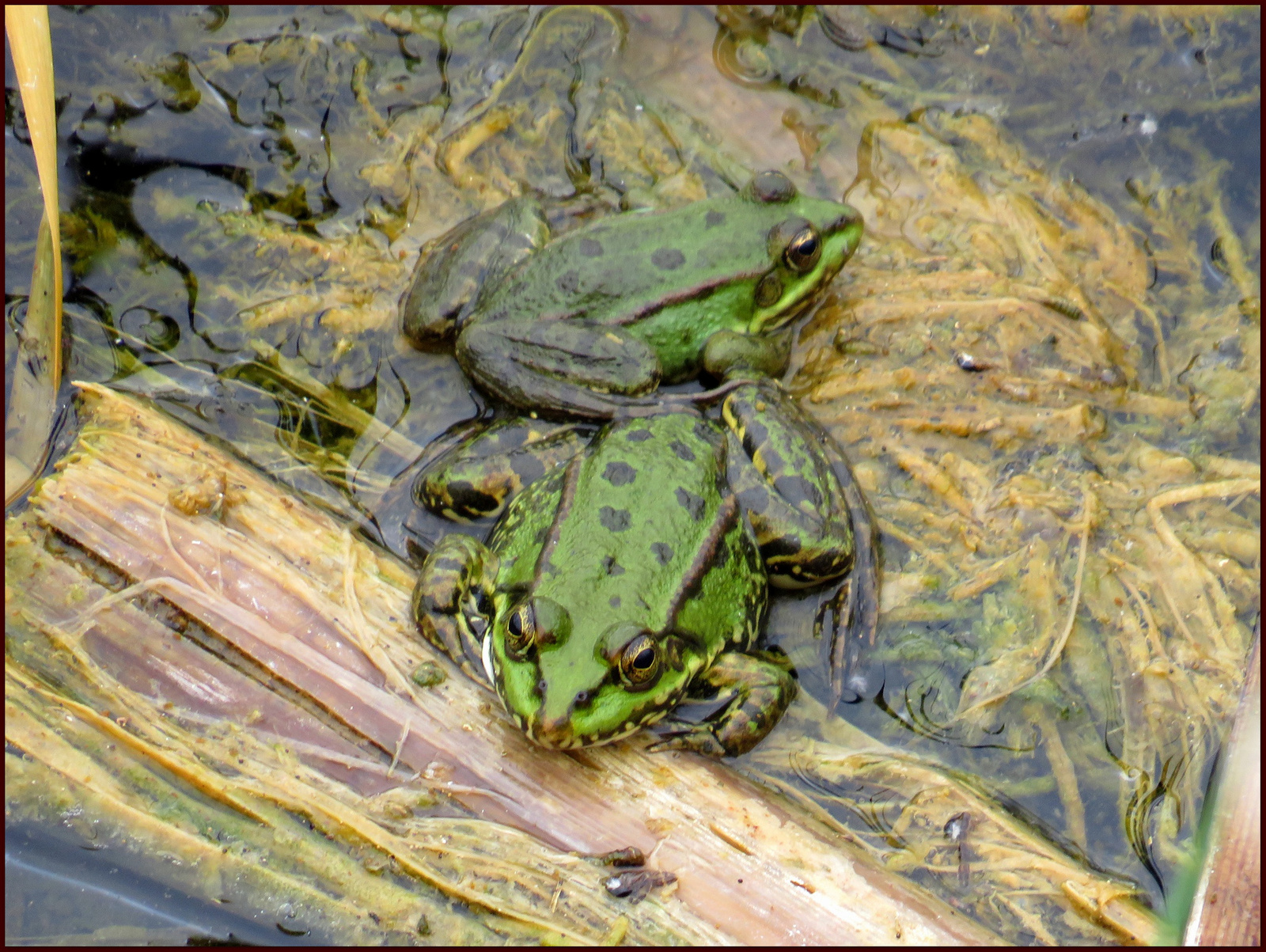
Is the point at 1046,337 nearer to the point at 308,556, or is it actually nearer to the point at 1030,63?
the point at 1030,63

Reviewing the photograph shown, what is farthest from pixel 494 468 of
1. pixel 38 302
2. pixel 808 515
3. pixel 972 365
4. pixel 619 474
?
pixel 972 365

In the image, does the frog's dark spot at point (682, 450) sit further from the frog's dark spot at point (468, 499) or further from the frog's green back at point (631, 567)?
the frog's dark spot at point (468, 499)

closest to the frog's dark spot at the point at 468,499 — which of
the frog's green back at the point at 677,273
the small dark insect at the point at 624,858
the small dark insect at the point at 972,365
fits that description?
the frog's green back at the point at 677,273

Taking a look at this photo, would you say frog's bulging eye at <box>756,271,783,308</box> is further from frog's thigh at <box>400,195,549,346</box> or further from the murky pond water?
frog's thigh at <box>400,195,549,346</box>

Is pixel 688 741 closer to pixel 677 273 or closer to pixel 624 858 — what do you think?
pixel 624 858

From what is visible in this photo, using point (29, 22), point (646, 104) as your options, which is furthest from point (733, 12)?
point (29, 22)

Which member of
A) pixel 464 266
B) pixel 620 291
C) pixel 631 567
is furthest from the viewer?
pixel 464 266

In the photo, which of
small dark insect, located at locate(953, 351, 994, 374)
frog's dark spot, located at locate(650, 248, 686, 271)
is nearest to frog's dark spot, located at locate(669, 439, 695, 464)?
frog's dark spot, located at locate(650, 248, 686, 271)

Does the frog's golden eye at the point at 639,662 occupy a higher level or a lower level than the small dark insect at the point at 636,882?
higher
